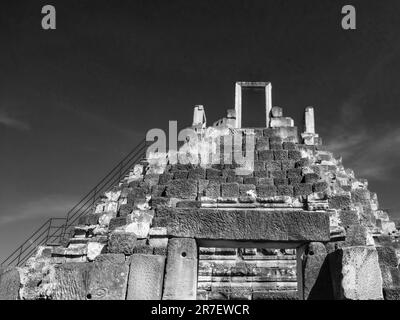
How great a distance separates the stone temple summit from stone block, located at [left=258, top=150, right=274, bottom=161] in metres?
0.04

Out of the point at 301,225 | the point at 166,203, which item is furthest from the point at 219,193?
the point at 301,225

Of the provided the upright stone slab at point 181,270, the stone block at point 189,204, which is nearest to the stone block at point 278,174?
the stone block at point 189,204

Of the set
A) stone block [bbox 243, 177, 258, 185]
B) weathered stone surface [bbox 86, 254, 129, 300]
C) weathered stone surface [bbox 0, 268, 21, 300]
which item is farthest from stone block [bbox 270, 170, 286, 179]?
weathered stone surface [bbox 0, 268, 21, 300]

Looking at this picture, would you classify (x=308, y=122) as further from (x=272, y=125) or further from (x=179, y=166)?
(x=179, y=166)

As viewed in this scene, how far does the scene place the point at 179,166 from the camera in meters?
→ 12.0

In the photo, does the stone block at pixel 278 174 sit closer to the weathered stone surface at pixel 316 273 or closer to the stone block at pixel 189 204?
the stone block at pixel 189 204

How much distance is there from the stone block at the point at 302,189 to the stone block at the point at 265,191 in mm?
558

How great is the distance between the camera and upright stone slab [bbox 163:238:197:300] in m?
6.59

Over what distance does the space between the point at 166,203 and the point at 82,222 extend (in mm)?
2927

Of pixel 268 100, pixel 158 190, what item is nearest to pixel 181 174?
pixel 158 190

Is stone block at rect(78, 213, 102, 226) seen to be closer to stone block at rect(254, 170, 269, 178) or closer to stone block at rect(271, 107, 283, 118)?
stone block at rect(254, 170, 269, 178)

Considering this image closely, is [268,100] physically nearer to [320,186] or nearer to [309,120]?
[309,120]
